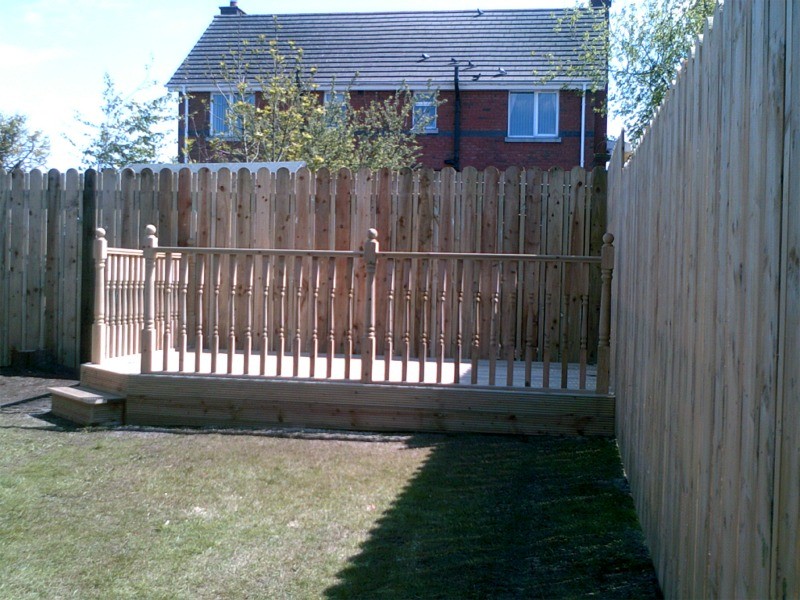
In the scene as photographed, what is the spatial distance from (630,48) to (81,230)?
11231mm

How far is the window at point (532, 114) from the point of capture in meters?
21.9

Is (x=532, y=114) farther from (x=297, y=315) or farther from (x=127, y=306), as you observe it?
(x=297, y=315)

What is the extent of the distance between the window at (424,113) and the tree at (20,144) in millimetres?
16799

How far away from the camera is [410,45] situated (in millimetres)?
23703

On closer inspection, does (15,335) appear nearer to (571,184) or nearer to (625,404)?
(571,184)

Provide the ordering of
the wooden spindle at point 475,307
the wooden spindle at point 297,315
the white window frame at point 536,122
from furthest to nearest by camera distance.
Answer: the white window frame at point 536,122, the wooden spindle at point 297,315, the wooden spindle at point 475,307

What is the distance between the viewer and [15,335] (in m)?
10.4

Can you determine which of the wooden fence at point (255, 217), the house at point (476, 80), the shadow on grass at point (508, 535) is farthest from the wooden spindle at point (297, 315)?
the house at point (476, 80)

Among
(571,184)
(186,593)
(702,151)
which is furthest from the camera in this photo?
(571,184)

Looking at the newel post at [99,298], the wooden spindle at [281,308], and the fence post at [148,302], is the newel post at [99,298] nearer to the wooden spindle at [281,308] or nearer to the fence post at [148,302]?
the fence post at [148,302]

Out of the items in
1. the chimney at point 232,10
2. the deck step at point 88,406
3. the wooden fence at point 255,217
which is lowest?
the deck step at point 88,406

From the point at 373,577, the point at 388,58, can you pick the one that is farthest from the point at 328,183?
the point at 388,58

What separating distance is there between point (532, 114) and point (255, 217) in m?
13.6

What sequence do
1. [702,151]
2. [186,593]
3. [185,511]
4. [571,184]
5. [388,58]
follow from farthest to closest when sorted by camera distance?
[388,58]
[571,184]
[185,511]
[186,593]
[702,151]
